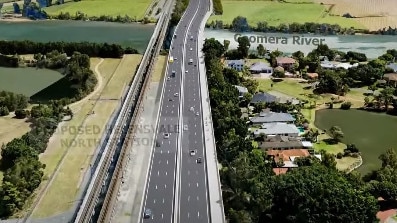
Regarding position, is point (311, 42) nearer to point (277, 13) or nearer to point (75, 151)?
point (277, 13)

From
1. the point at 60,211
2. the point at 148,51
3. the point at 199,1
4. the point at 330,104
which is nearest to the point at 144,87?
the point at 148,51

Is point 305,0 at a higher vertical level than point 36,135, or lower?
higher

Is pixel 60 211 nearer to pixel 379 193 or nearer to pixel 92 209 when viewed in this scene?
pixel 92 209

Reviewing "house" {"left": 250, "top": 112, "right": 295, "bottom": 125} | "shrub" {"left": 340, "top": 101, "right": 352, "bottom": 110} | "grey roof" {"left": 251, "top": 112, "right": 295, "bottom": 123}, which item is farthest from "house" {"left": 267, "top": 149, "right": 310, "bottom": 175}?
"shrub" {"left": 340, "top": 101, "right": 352, "bottom": 110}

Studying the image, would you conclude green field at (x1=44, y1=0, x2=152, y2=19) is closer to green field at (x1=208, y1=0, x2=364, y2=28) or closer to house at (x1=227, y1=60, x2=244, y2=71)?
green field at (x1=208, y1=0, x2=364, y2=28)

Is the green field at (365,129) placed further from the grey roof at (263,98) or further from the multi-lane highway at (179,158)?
the multi-lane highway at (179,158)

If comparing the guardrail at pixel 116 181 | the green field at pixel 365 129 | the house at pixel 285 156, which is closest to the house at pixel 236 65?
the green field at pixel 365 129
